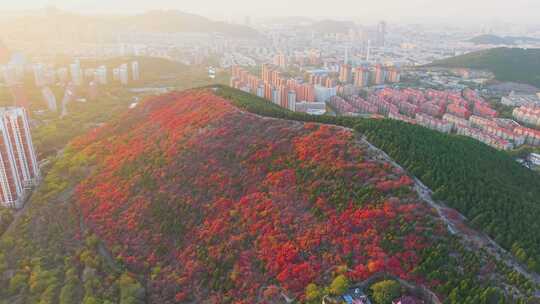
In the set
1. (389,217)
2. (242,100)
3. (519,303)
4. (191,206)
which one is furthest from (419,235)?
(242,100)

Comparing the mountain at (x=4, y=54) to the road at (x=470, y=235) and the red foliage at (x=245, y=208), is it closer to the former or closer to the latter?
the red foliage at (x=245, y=208)


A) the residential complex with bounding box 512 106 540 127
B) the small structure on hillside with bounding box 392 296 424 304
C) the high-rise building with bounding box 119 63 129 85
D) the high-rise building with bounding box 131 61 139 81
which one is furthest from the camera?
the high-rise building with bounding box 131 61 139 81

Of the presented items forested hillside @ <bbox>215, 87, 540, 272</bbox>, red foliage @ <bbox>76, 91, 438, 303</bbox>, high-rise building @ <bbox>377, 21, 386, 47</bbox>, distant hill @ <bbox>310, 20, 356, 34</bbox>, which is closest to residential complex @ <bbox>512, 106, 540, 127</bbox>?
forested hillside @ <bbox>215, 87, 540, 272</bbox>

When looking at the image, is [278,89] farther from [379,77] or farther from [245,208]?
[245,208]

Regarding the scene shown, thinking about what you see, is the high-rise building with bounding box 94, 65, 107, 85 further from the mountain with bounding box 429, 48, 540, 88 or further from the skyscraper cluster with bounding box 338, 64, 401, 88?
the mountain with bounding box 429, 48, 540, 88

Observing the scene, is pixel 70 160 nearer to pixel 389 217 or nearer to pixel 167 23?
pixel 389 217

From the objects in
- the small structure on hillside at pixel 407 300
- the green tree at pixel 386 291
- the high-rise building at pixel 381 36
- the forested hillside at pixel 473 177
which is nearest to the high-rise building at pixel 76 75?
the forested hillside at pixel 473 177
